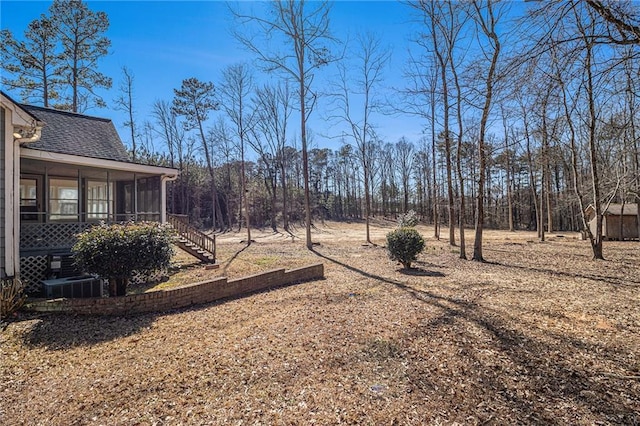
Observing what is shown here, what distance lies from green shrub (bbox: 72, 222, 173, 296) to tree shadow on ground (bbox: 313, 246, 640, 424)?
5053 mm

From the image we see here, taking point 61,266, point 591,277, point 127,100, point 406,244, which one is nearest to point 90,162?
point 61,266

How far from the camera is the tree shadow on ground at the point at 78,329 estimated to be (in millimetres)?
4363

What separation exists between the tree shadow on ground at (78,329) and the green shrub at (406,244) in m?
6.82

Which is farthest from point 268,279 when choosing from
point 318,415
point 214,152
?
point 214,152

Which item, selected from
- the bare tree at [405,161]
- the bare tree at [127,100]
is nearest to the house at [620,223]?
the bare tree at [405,161]

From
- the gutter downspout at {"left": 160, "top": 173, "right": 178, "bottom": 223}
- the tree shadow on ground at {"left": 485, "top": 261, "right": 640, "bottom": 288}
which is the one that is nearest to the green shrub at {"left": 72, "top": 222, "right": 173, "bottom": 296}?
the gutter downspout at {"left": 160, "top": 173, "right": 178, "bottom": 223}

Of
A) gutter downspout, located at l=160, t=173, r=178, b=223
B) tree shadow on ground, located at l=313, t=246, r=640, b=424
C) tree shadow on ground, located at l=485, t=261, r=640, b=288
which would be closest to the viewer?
tree shadow on ground, located at l=313, t=246, r=640, b=424

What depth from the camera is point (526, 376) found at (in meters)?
3.27

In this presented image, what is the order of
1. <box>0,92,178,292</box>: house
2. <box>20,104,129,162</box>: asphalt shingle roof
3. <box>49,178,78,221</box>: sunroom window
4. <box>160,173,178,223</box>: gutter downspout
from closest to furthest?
<box>0,92,178,292</box>: house → <box>20,104,129,162</box>: asphalt shingle roof → <box>49,178,78,221</box>: sunroom window → <box>160,173,178,223</box>: gutter downspout

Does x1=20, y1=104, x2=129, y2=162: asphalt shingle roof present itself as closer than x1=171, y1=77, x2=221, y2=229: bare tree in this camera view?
Yes

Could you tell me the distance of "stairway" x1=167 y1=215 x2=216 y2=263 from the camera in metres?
10.4

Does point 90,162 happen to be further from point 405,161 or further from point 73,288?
point 405,161

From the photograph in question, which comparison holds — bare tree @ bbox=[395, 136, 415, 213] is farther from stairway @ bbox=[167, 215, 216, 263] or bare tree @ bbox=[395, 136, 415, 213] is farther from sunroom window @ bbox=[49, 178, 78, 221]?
sunroom window @ bbox=[49, 178, 78, 221]

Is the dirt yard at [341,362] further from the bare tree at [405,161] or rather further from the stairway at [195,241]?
the bare tree at [405,161]
